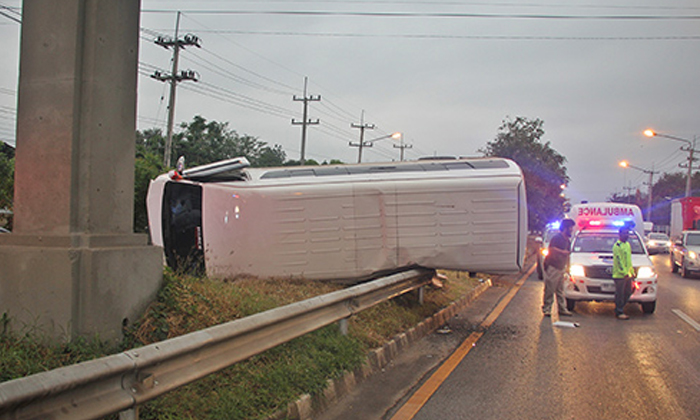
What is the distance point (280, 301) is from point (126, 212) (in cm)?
259

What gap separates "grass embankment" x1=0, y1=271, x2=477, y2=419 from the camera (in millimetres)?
4262

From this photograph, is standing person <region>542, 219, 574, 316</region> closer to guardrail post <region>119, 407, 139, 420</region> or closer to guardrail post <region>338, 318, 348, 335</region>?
guardrail post <region>338, 318, 348, 335</region>

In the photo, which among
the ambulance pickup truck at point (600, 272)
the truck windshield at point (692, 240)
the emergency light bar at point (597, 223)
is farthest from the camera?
the truck windshield at point (692, 240)

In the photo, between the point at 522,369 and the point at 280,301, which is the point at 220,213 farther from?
the point at 522,369

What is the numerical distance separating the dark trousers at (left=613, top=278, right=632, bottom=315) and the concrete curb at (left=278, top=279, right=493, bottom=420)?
3.07m

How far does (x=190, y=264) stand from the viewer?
9.41 meters

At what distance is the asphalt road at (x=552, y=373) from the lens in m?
5.33

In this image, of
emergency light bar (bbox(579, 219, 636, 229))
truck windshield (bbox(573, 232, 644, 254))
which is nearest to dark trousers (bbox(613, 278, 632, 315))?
truck windshield (bbox(573, 232, 644, 254))

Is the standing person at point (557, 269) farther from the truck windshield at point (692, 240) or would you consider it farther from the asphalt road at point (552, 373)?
the truck windshield at point (692, 240)

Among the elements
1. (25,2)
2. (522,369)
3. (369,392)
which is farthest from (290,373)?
(25,2)

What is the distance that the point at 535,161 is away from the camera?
107 feet

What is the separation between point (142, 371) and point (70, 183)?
2.10m

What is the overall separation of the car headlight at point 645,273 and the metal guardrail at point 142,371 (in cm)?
818

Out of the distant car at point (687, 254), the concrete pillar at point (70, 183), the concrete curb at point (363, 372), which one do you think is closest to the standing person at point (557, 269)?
the concrete curb at point (363, 372)
